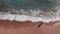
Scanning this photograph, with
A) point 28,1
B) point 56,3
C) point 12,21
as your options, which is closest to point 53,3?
point 56,3

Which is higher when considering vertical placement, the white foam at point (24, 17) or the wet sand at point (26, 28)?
the white foam at point (24, 17)

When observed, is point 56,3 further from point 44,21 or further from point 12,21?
point 12,21

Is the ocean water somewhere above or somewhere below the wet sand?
above

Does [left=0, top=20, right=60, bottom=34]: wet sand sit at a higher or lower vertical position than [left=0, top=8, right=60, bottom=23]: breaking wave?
lower
